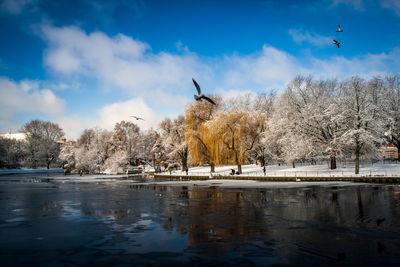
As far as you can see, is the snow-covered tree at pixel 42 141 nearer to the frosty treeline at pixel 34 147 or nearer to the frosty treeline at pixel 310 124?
the frosty treeline at pixel 34 147

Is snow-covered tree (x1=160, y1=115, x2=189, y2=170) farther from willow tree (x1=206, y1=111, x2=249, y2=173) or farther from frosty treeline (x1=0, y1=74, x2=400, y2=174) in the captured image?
willow tree (x1=206, y1=111, x2=249, y2=173)

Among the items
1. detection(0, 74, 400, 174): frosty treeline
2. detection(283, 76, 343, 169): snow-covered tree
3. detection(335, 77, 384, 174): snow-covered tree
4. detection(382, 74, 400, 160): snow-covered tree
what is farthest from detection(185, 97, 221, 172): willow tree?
detection(382, 74, 400, 160): snow-covered tree

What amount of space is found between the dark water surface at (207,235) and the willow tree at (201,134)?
27.7 metres

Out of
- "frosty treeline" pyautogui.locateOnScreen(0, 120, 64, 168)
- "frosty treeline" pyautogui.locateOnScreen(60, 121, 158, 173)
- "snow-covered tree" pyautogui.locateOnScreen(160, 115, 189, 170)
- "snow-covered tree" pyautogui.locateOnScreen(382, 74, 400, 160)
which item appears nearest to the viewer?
"snow-covered tree" pyautogui.locateOnScreen(382, 74, 400, 160)

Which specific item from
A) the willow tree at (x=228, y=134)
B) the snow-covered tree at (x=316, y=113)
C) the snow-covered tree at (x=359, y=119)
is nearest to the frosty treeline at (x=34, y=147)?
the willow tree at (x=228, y=134)

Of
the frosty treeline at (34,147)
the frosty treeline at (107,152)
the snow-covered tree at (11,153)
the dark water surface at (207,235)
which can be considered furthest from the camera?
the frosty treeline at (34,147)

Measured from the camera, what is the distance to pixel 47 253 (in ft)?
32.9

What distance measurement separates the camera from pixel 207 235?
12.0m

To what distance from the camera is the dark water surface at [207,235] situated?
9211mm

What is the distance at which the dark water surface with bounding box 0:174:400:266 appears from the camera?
921cm

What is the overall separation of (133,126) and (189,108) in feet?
157

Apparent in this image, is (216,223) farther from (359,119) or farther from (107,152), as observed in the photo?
(107,152)

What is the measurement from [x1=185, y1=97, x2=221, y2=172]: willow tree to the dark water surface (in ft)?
91.0

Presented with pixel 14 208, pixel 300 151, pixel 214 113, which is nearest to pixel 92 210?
pixel 14 208
